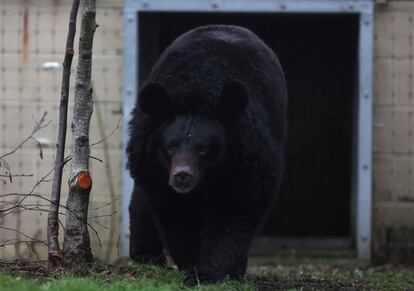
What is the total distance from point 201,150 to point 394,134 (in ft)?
15.3

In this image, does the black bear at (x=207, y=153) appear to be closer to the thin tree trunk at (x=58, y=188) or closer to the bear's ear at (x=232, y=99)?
the bear's ear at (x=232, y=99)

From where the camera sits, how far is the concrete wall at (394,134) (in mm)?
10391

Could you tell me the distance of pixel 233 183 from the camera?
21.1 ft

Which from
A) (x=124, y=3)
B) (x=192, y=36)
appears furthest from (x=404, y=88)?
(x=192, y=36)

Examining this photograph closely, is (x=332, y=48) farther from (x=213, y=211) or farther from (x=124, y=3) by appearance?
(x=213, y=211)

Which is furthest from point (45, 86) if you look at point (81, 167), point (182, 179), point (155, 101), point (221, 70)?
point (182, 179)

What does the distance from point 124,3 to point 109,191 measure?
2.01 m

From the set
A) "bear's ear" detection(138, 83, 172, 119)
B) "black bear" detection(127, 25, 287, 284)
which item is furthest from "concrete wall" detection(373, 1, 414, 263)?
"bear's ear" detection(138, 83, 172, 119)

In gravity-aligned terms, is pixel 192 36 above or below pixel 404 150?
above

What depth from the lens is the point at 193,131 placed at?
6.25 meters

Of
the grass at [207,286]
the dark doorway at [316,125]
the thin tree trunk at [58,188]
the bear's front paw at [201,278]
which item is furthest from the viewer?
the dark doorway at [316,125]

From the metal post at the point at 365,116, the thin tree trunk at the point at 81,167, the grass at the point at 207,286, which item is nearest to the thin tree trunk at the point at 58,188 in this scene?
the thin tree trunk at the point at 81,167

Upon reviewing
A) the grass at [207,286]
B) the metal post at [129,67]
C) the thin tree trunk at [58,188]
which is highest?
the metal post at [129,67]

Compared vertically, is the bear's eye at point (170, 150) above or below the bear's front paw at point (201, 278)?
above
